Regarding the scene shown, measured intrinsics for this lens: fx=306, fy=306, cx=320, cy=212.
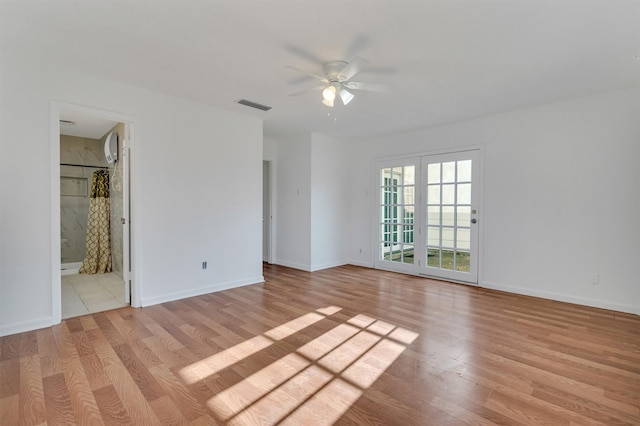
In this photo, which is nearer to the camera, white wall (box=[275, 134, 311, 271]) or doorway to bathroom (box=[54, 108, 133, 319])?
doorway to bathroom (box=[54, 108, 133, 319])

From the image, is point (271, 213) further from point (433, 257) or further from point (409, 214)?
point (433, 257)

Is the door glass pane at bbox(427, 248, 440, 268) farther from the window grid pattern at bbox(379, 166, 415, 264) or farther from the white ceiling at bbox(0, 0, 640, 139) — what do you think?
the white ceiling at bbox(0, 0, 640, 139)

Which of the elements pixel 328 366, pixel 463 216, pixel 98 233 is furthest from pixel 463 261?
pixel 98 233

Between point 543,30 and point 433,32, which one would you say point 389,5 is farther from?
point 543,30

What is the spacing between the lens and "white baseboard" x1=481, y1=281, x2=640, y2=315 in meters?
3.53

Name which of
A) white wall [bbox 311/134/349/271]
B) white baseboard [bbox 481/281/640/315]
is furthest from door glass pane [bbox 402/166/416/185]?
white baseboard [bbox 481/281/640/315]

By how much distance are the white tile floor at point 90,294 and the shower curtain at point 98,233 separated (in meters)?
0.24

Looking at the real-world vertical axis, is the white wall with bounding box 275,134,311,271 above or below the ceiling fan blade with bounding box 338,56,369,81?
below

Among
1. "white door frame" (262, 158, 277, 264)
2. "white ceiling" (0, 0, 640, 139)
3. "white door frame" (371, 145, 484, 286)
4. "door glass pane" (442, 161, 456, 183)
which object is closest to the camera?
"white ceiling" (0, 0, 640, 139)

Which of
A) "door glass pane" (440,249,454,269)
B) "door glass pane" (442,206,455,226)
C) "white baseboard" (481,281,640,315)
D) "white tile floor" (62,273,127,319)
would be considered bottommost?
"white tile floor" (62,273,127,319)

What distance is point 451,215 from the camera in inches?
195

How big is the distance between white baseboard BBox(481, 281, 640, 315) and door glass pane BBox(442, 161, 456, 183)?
1.68 meters

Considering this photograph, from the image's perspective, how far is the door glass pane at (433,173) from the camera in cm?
511

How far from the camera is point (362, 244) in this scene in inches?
244
